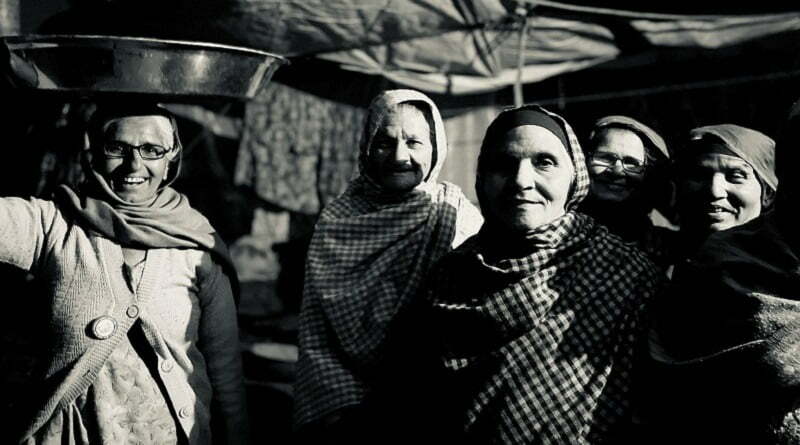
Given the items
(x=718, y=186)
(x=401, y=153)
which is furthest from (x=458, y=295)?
(x=718, y=186)

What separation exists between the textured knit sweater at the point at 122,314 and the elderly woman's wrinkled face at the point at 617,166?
1413 millimetres

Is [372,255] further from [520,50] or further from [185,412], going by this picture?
[520,50]

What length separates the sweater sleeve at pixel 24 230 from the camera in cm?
222

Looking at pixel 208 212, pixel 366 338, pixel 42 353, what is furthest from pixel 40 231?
pixel 208 212

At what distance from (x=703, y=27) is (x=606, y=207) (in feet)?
8.42

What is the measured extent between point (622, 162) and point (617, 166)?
0.03 m

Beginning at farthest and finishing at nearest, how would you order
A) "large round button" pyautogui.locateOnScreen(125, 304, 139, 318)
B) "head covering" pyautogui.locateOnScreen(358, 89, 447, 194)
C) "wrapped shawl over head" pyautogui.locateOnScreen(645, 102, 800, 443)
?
"head covering" pyautogui.locateOnScreen(358, 89, 447, 194), "large round button" pyautogui.locateOnScreen(125, 304, 139, 318), "wrapped shawl over head" pyautogui.locateOnScreen(645, 102, 800, 443)

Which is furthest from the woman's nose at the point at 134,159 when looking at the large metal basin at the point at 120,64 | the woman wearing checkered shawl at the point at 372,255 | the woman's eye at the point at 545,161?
the woman's eye at the point at 545,161

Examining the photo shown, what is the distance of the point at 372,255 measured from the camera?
8.11ft

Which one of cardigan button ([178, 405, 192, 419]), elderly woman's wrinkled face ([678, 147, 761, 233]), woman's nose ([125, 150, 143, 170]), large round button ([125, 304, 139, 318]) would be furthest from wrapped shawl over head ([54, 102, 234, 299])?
elderly woman's wrinkled face ([678, 147, 761, 233])

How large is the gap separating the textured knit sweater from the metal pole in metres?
1.78

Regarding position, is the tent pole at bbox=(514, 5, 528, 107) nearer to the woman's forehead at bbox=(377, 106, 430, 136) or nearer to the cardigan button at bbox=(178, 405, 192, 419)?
the woman's forehead at bbox=(377, 106, 430, 136)

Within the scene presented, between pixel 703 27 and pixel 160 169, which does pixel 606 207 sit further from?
pixel 703 27

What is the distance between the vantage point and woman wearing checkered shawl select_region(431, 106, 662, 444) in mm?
1786
